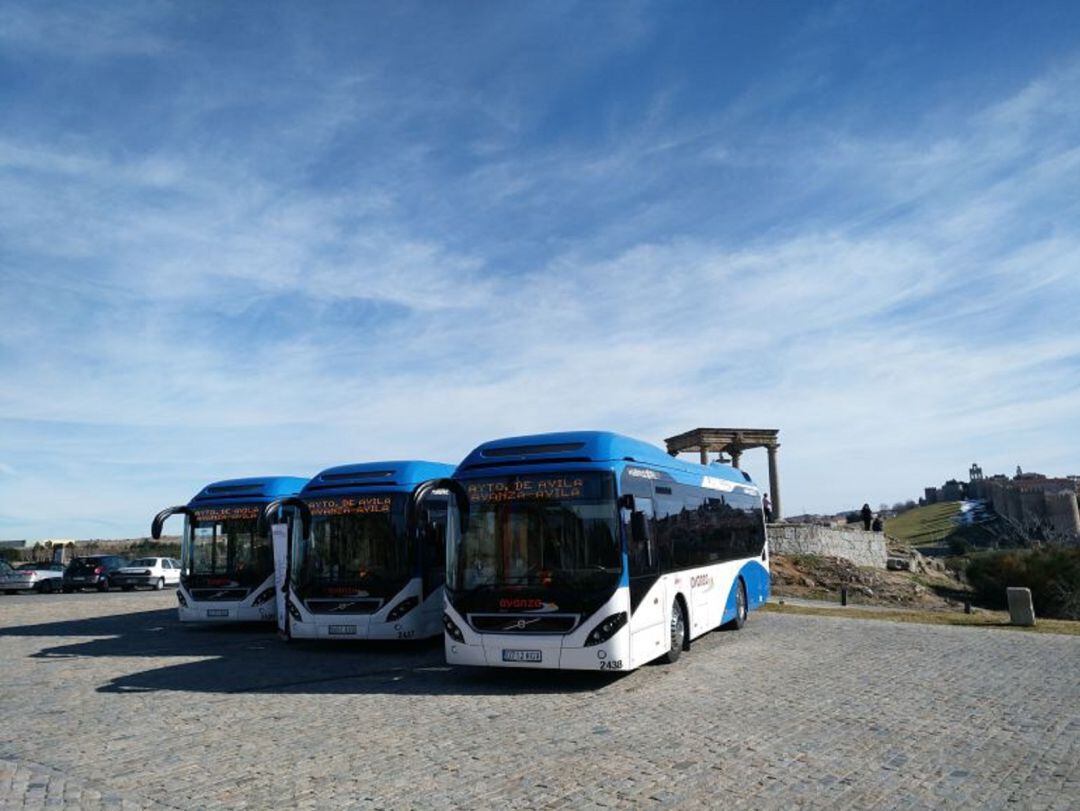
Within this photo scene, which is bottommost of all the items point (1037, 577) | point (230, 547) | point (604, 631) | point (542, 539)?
point (1037, 577)

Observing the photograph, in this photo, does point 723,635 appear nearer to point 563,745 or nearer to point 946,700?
point 946,700

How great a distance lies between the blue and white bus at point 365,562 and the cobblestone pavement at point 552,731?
60 cm

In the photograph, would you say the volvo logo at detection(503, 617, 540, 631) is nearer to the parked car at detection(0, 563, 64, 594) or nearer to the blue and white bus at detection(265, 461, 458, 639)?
the blue and white bus at detection(265, 461, 458, 639)

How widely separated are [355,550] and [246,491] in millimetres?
4819

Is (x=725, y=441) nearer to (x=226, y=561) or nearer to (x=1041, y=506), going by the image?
(x=226, y=561)

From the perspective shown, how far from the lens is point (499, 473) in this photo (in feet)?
36.6

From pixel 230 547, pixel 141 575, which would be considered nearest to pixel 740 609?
pixel 230 547

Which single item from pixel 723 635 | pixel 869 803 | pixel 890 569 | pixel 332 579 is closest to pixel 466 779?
pixel 869 803

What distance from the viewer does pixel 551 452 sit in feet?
36.8

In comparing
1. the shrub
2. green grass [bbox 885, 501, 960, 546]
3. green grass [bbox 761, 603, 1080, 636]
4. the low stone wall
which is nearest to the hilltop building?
green grass [bbox 885, 501, 960, 546]

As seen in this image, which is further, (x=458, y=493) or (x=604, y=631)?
(x=458, y=493)

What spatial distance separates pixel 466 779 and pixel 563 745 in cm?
127

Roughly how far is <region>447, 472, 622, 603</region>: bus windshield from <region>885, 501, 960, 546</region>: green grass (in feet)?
227

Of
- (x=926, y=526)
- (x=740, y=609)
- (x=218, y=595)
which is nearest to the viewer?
(x=740, y=609)
